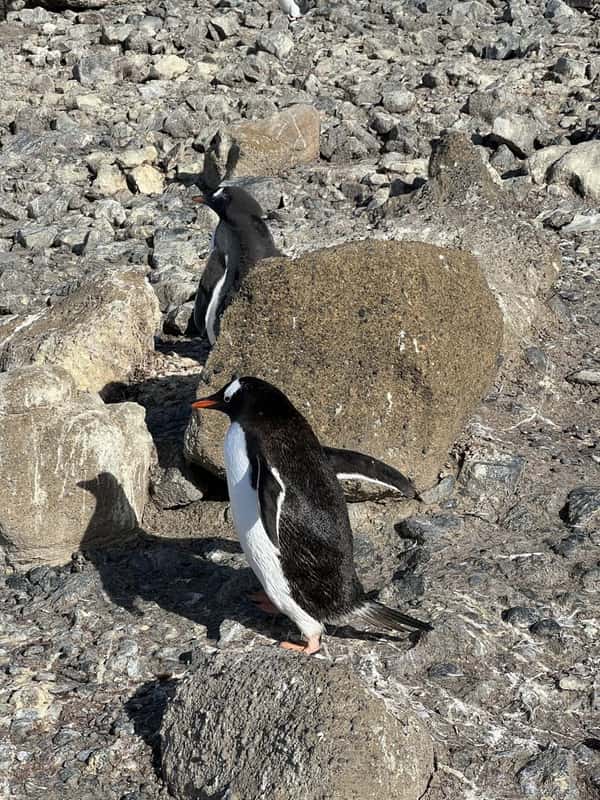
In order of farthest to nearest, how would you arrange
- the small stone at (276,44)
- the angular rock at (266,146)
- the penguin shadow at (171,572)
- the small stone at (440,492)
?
the small stone at (276,44), the angular rock at (266,146), the small stone at (440,492), the penguin shadow at (171,572)

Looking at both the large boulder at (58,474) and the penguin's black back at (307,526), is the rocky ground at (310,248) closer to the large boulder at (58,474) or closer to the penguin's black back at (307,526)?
the large boulder at (58,474)

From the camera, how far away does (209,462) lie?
4.97m

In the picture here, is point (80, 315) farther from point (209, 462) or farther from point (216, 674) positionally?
point (216, 674)

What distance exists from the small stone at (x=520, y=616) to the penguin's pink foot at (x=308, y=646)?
26.8 inches

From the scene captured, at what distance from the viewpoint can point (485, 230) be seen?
631cm

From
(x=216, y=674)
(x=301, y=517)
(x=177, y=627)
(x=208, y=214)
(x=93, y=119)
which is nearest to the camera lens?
(x=216, y=674)

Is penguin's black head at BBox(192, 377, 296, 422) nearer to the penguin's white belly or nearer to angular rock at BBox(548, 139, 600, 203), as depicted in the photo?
the penguin's white belly

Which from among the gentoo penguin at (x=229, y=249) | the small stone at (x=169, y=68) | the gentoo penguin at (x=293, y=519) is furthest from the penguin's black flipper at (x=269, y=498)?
the small stone at (x=169, y=68)

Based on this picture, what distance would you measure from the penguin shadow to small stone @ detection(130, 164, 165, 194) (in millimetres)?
4447

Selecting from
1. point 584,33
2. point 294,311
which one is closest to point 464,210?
point 294,311

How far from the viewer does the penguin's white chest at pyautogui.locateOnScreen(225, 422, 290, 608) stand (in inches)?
157

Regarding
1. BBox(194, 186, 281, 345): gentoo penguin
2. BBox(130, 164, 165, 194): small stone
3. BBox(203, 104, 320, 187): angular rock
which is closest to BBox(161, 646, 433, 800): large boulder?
BBox(194, 186, 281, 345): gentoo penguin

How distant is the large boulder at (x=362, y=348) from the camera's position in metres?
4.80

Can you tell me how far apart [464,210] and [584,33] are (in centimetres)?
487
